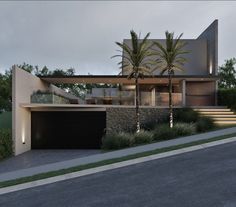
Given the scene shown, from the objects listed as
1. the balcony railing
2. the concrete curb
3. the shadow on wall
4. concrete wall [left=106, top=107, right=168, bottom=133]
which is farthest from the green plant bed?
the shadow on wall

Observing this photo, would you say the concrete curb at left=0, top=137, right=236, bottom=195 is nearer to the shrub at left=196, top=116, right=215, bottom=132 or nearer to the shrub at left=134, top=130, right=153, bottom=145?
the shrub at left=134, top=130, right=153, bottom=145

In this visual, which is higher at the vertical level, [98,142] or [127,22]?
[127,22]

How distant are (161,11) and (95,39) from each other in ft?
53.2

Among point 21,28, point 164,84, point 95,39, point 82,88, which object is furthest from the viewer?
point 82,88

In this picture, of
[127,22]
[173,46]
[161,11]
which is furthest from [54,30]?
[173,46]

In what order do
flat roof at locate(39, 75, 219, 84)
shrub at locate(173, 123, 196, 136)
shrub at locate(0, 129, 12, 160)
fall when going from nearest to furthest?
shrub at locate(173, 123, 196, 136)
shrub at locate(0, 129, 12, 160)
flat roof at locate(39, 75, 219, 84)

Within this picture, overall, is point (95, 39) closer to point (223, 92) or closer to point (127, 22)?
point (127, 22)

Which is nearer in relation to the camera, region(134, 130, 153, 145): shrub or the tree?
region(134, 130, 153, 145): shrub

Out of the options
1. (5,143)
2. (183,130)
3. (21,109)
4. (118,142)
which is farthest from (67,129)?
(183,130)

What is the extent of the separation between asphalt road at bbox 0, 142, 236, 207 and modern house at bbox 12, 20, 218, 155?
14.3m

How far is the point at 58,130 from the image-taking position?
93.1ft

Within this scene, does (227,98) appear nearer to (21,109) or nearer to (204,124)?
(204,124)

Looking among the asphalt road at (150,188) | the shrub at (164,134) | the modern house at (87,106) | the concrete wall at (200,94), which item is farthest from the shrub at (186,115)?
the asphalt road at (150,188)

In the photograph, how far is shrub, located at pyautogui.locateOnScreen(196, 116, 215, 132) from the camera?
21234 mm
